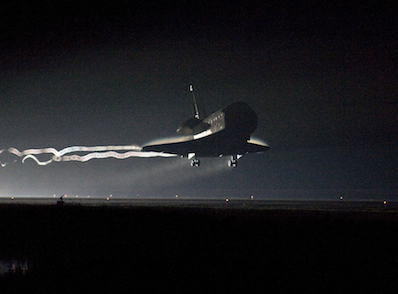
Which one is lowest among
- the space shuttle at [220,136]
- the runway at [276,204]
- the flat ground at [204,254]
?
the flat ground at [204,254]

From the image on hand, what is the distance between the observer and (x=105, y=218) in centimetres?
2938

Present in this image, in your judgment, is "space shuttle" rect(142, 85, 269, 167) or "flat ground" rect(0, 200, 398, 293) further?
"space shuttle" rect(142, 85, 269, 167)

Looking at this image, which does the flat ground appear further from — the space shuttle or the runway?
the space shuttle

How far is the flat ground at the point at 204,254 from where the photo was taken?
14.0 meters

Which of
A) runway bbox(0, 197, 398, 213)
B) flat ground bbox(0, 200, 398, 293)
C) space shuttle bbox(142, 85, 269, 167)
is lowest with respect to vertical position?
flat ground bbox(0, 200, 398, 293)

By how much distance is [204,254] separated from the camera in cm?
1789

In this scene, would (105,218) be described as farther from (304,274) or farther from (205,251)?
(304,274)

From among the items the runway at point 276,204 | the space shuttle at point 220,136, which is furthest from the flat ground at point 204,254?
the space shuttle at point 220,136

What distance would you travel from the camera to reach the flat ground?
1400 centimetres

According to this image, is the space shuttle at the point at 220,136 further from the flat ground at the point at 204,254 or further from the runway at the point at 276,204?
the flat ground at the point at 204,254

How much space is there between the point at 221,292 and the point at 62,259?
38.9ft

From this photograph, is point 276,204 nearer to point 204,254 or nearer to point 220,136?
point 220,136

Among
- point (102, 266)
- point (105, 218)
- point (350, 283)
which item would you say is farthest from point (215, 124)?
point (350, 283)

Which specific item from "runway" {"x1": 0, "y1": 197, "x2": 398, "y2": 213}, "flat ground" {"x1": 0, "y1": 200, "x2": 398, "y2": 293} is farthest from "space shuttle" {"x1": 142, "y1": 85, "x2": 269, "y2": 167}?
"flat ground" {"x1": 0, "y1": 200, "x2": 398, "y2": 293}
